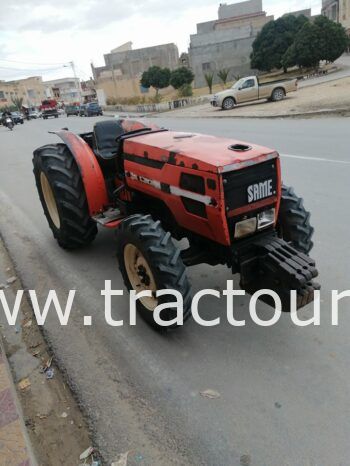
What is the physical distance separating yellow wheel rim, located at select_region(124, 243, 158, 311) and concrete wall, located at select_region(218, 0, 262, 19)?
86.7m

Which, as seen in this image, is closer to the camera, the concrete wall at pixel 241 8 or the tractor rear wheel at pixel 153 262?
the tractor rear wheel at pixel 153 262

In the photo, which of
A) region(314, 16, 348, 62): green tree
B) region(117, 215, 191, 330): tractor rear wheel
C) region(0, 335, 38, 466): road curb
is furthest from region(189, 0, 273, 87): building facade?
region(0, 335, 38, 466): road curb

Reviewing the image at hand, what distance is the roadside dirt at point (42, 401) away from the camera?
7.81 feet

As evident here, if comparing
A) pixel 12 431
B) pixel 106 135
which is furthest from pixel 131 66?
pixel 12 431

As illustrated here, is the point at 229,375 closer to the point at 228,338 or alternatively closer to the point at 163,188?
the point at 228,338

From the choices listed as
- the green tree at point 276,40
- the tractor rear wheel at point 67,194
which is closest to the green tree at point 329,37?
the green tree at point 276,40

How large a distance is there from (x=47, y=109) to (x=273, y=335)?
1821 inches

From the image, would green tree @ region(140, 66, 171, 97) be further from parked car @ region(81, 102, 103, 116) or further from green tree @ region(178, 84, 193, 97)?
parked car @ region(81, 102, 103, 116)

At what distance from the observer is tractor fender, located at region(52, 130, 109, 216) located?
13.9ft

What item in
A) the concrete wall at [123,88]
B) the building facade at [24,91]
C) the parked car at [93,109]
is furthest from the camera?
the building facade at [24,91]

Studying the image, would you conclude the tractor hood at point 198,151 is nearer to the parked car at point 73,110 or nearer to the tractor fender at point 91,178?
the tractor fender at point 91,178

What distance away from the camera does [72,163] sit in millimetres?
4484

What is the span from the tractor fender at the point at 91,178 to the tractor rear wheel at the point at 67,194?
103 millimetres

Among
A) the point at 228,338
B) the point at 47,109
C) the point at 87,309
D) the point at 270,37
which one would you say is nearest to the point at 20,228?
the point at 87,309
